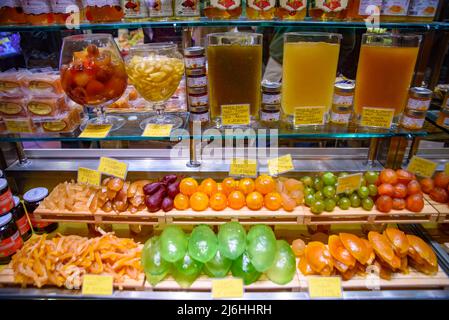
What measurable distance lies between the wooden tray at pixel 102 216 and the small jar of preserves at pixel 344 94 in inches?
37.5

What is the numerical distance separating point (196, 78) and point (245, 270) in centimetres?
89

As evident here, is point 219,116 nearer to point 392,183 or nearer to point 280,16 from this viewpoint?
point 280,16

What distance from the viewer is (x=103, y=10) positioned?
50.9 inches

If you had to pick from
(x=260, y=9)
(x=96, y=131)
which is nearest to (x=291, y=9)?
(x=260, y=9)

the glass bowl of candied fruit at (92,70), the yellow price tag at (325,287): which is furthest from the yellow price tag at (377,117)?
the glass bowl of candied fruit at (92,70)

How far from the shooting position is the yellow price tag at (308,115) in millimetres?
1439

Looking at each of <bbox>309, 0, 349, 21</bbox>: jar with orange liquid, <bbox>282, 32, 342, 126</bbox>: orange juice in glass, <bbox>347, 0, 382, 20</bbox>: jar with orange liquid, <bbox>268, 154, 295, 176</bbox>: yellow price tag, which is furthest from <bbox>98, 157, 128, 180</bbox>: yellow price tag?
<bbox>347, 0, 382, 20</bbox>: jar with orange liquid

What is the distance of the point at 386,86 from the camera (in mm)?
1384

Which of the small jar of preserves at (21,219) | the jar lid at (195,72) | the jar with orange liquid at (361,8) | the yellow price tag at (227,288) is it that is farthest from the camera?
the small jar of preserves at (21,219)

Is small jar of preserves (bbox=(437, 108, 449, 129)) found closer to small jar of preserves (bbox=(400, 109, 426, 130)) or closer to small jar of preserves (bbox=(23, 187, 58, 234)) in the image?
small jar of preserves (bbox=(400, 109, 426, 130))

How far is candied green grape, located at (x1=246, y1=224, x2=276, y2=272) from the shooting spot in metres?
1.43

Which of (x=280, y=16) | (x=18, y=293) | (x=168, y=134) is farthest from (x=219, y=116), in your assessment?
(x=18, y=293)

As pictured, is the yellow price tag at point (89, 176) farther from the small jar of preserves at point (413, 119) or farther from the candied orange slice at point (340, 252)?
the small jar of preserves at point (413, 119)
